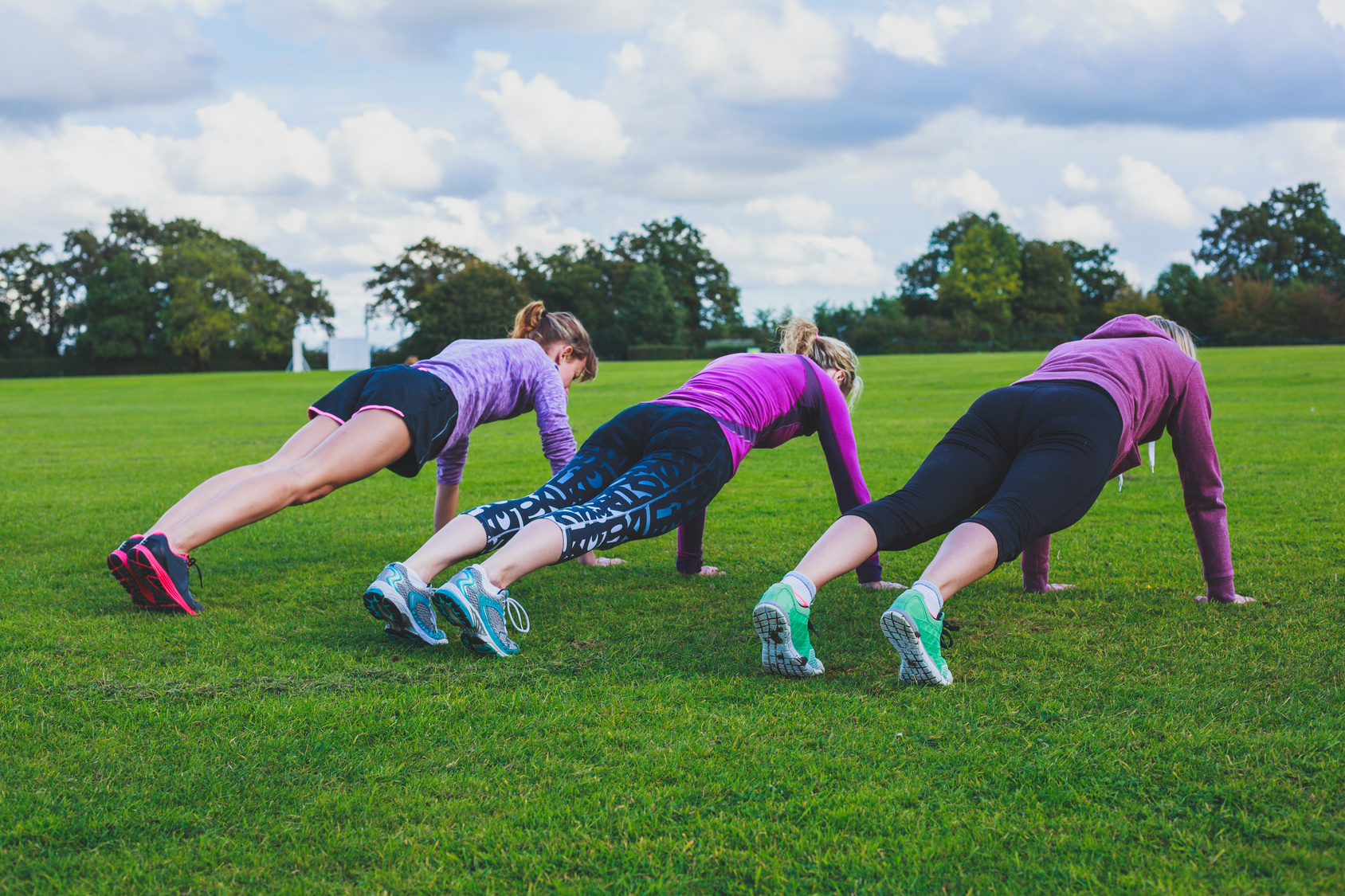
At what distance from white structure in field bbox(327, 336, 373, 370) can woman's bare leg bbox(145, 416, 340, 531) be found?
210 ft

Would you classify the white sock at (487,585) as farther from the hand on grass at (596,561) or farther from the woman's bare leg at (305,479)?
the hand on grass at (596,561)

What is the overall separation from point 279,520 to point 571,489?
4289mm

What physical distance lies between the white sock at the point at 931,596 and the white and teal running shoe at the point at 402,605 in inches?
71.8

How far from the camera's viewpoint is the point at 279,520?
24.5 ft

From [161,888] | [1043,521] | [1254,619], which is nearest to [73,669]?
[161,888]

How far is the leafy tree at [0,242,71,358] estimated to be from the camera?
236ft

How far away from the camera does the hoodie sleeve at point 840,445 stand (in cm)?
451

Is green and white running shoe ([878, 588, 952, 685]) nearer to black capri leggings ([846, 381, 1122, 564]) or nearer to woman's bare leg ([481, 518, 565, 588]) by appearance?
black capri leggings ([846, 381, 1122, 564])

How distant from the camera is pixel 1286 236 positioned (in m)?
84.7

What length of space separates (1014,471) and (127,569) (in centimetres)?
376

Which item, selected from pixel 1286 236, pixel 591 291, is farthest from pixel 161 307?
pixel 1286 236

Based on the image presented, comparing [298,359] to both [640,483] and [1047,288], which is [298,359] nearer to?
[1047,288]

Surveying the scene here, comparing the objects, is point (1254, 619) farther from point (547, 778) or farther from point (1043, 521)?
point (547, 778)

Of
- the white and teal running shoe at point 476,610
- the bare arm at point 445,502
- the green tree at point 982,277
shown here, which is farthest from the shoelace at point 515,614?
the green tree at point 982,277
